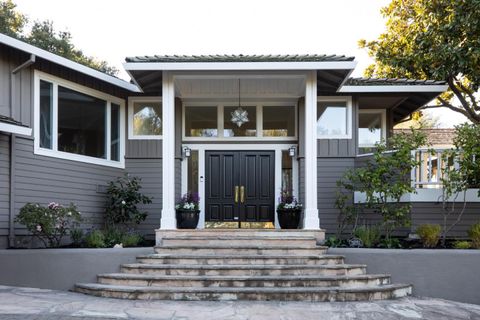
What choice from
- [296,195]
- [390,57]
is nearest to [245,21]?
[390,57]

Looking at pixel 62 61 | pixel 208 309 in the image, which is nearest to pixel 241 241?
pixel 208 309

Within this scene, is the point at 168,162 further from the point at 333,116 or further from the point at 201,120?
the point at 333,116

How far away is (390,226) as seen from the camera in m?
7.73

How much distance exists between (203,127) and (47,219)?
3995 mm

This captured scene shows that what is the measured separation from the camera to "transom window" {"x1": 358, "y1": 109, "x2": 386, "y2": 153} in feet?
32.4

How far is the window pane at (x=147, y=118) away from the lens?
31.5ft

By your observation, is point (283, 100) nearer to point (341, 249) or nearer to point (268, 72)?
point (268, 72)

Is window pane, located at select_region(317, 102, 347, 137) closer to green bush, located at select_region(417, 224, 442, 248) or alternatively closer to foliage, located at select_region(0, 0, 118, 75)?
green bush, located at select_region(417, 224, 442, 248)

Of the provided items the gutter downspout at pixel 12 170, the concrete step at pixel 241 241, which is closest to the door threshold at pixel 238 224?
the concrete step at pixel 241 241

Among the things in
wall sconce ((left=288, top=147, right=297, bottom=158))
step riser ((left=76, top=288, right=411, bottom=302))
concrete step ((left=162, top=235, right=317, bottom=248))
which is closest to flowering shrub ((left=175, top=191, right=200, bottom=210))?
concrete step ((left=162, top=235, right=317, bottom=248))

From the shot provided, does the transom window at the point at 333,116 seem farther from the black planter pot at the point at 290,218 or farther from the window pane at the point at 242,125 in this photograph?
the black planter pot at the point at 290,218

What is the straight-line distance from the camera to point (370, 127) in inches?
395

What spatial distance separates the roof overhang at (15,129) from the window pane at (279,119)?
4.74 meters

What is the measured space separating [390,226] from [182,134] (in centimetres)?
463
